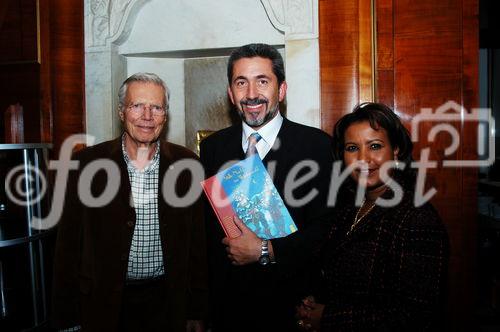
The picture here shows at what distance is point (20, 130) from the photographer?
3.23 m

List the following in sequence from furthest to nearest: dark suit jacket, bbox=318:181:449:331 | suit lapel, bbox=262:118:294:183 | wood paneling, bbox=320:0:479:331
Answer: wood paneling, bbox=320:0:479:331 → suit lapel, bbox=262:118:294:183 → dark suit jacket, bbox=318:181:449:331

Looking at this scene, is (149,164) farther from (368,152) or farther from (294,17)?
(294,17)

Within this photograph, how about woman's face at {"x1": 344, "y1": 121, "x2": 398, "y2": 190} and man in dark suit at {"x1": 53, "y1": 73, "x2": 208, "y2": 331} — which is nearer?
woman's face at {"x1": 344, "y1": 121, "x2": 398, "y2": 190}

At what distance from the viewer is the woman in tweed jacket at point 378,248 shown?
144 centimetres

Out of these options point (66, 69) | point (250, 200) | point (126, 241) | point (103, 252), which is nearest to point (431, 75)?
point (250, 200)

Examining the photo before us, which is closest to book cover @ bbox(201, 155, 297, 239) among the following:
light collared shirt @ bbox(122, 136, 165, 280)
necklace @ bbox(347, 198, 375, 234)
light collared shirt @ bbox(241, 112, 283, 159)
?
light collared shirt @ bbox(241, 112, 283, 159)

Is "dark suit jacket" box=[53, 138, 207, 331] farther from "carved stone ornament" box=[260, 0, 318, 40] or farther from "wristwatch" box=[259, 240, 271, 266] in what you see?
"carved stone ornament" box=[260, 0, 318, 40]

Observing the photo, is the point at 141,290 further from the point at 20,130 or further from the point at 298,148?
the point at 20,130

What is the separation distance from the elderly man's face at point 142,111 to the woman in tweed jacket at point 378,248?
878mm

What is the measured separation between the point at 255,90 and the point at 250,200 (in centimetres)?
51

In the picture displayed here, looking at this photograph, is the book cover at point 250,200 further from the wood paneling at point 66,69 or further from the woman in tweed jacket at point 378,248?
the wood paneling at point 66,69

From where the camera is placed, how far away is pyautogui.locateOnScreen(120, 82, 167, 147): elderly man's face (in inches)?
82.7

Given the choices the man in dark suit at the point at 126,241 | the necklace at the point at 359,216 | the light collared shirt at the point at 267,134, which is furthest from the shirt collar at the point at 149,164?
the necklace at the point at 359,216

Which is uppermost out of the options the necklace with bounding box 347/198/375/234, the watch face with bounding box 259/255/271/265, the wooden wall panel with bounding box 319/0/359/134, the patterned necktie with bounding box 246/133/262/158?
the wooden wall panel with bounding box 319/0/359/134
